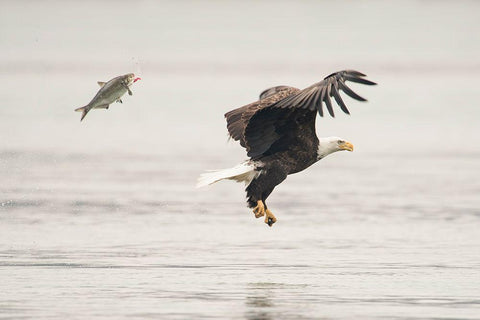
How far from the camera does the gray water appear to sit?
760 cm

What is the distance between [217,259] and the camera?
8969mm

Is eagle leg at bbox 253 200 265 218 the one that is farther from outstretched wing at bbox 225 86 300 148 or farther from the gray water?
outstretched wing at bbox 225 86 300 148

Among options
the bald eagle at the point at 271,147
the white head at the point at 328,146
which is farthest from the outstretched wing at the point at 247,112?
the white head at the point at 328,146

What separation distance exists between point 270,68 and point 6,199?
2251cm

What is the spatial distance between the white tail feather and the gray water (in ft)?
1.74

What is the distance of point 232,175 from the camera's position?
9125 mm

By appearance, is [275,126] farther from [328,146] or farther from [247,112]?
[328,146]

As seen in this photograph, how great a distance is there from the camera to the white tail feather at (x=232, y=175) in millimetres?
9062

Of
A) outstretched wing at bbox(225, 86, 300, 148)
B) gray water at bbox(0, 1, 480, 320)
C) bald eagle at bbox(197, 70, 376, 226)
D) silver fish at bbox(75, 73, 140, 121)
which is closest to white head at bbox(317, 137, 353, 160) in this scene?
bald eagle at bbox(197, 70, 376, 226)

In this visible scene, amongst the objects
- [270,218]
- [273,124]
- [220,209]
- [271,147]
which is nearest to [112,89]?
[273,124]

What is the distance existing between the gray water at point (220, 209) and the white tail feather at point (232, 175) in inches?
20.9

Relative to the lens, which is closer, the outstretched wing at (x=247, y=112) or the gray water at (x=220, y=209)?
the gray water at (x=220, y=209)

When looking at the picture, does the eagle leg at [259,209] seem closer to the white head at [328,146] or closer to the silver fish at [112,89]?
the white head at [328,146]

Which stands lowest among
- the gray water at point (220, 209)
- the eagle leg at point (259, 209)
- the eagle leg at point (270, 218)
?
the gray water at point (220, 209)
